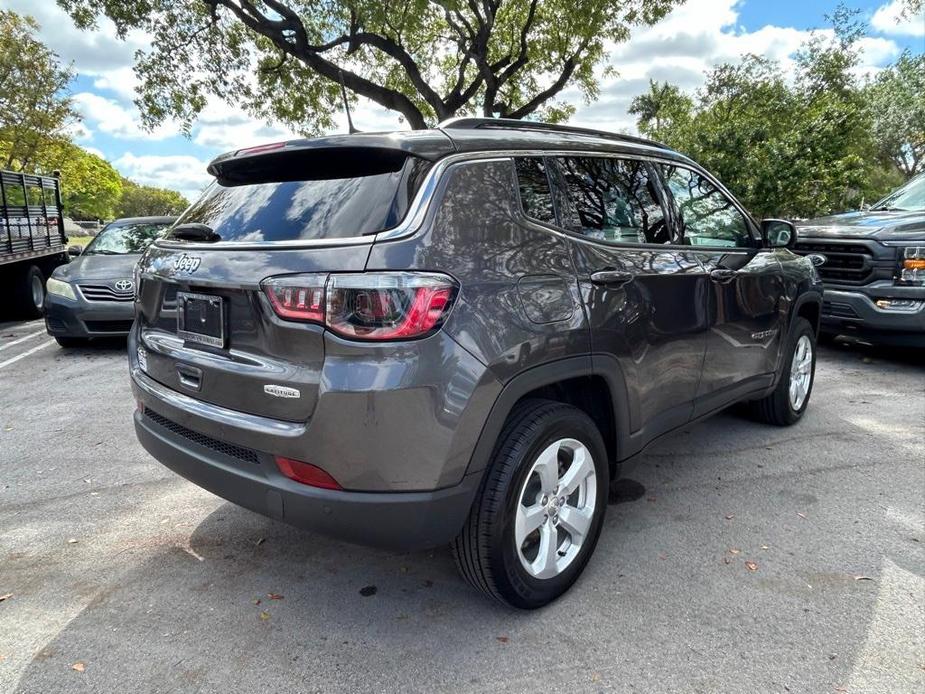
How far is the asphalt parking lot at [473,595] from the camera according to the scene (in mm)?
2182

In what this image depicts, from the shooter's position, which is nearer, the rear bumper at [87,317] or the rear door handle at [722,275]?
the rear door handle at [722,275]

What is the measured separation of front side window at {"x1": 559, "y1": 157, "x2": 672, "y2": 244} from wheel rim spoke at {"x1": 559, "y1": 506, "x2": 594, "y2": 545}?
1145 mm

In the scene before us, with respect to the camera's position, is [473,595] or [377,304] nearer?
[377,304]

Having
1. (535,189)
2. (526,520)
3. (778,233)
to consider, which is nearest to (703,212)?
(778,233)

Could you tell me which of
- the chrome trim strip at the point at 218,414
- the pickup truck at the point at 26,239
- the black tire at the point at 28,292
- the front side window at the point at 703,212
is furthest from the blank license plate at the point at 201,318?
the black tire at the point at 28,292

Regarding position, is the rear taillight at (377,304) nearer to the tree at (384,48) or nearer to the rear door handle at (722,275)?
the rear door handle at (722,275)

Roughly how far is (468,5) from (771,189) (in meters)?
8.22

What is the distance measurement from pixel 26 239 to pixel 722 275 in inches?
420

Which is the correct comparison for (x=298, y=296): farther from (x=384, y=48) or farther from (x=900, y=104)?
(x=900, y=104)

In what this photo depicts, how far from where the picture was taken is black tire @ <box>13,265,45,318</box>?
33.9ft

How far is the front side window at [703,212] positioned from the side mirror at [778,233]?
17 cm

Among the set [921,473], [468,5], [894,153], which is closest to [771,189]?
[468,5]

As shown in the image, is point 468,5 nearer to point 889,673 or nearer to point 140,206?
point 889,673

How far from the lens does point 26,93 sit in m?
21.4
